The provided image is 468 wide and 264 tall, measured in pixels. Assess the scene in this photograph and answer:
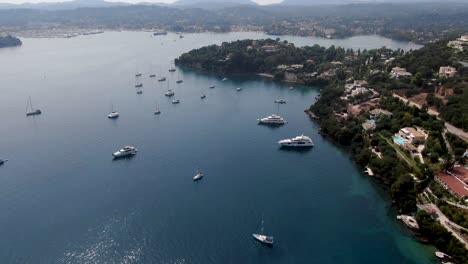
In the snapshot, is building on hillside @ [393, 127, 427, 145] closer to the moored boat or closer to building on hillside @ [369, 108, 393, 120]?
building on hillside @ [369, 108, 393, 120]

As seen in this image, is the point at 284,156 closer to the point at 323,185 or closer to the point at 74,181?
the point at 323,185

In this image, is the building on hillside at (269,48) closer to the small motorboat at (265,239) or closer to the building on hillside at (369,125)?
the building on hillside at (369,125)

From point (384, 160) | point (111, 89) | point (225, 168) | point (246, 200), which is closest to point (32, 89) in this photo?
point (111, 89)

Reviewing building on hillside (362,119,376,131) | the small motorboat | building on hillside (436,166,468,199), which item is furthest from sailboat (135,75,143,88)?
building on hillside (436,166,468,199)

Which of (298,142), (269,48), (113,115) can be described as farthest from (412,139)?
(269,48)

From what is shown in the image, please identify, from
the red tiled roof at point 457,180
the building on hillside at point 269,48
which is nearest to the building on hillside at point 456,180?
the red tiled roof at point 457,180

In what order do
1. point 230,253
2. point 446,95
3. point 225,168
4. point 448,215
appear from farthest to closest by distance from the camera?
1. point 446,95
2. point 225,168
3. point 448,215
4. point 230,253
